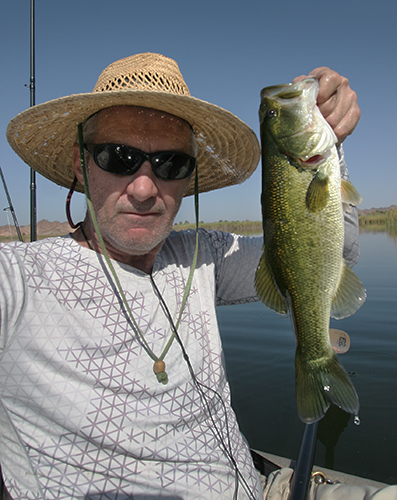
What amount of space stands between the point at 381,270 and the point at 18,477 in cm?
1282

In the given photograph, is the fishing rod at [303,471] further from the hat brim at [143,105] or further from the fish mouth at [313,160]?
the hat brim at [143,105]

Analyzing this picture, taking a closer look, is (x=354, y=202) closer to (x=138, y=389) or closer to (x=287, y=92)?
(x=287, y=92)

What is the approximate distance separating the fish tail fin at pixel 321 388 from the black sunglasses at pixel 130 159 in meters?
1.25

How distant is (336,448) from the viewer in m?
3.57

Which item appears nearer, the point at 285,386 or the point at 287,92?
the point at 287,92

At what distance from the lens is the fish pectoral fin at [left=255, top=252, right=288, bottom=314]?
69.3 inches

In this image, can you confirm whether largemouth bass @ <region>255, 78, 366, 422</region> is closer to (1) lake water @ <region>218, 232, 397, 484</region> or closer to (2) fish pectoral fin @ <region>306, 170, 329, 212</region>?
(2) fish pectoral fin @ <region>306, 170, 329, 212</region>

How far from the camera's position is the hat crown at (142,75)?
6.61 ft

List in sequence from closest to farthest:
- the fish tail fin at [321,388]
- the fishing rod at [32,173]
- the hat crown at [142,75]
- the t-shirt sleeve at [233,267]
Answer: the fish tail fin at [321,388] < the hat crown at [142,75] < the t-shirt sleeve at [233,267] < the fishing rod at [32,173]

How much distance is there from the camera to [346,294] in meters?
1.68

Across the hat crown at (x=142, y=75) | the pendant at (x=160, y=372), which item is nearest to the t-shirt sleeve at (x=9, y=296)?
the pendant at (x=160, y=372)

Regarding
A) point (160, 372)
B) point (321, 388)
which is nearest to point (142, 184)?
point (160, 372)

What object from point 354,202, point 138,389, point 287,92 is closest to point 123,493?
point 138,389

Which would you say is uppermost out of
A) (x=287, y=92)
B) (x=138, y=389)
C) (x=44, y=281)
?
(x=287, y=92)
